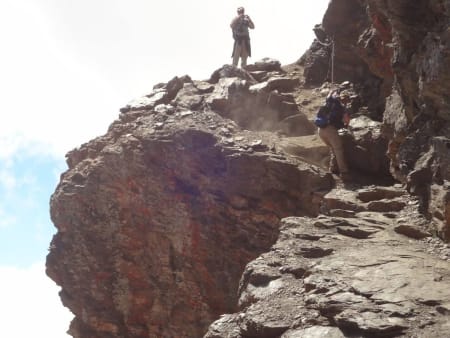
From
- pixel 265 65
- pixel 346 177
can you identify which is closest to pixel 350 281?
pixel 346 177

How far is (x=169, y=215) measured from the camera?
769 inches

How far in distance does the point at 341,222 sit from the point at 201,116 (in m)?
9.46

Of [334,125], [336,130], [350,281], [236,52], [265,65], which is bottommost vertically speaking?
[350,281]

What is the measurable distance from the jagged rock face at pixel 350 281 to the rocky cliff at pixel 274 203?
0.03 m

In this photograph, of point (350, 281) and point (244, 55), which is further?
point (244, 55)

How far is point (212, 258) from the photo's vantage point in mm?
18844

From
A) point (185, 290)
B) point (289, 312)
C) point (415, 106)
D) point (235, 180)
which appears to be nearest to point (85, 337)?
point (185, 290)

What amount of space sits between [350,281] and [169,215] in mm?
10437

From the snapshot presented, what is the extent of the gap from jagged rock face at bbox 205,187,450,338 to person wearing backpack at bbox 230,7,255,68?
49.1 feet

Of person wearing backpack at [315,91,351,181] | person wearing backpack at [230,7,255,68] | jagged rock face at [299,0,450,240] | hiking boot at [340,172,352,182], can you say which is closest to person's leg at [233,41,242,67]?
person wearing backpack at [230,7,255,68]

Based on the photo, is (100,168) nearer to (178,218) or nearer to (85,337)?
(178,218)

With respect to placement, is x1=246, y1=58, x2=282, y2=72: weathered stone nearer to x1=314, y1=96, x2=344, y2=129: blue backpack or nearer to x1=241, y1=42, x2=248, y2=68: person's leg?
x1=241, y1=42, x2=248, y2=68: person's leg

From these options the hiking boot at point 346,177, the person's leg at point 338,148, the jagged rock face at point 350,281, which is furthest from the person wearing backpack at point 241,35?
the jagged rock face at point 350,281

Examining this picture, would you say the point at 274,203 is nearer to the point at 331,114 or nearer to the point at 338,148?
the point at 338,148
